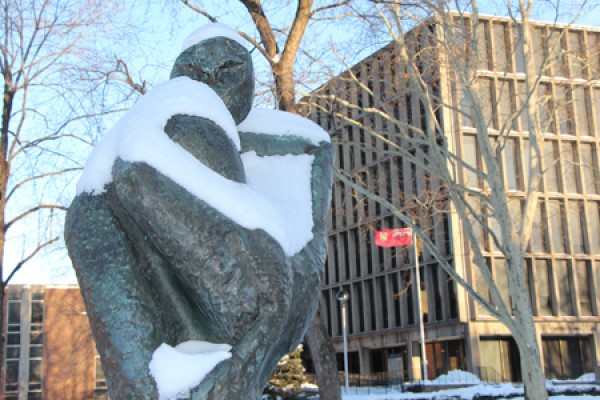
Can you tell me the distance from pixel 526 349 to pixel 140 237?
1325cm

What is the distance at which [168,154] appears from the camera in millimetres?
1753

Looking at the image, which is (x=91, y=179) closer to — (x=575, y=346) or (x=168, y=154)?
(x=168, y=154)

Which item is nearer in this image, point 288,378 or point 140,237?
point 140,237

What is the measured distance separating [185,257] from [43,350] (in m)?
47.6

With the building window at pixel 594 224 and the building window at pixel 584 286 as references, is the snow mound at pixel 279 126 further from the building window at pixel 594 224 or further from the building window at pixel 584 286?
the building window at pixel 594 224

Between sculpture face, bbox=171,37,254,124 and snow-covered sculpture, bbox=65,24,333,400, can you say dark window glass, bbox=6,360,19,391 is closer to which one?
sculpture face, bbox=171,37,254,124

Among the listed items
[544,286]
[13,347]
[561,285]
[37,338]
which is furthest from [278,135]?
[37,338]

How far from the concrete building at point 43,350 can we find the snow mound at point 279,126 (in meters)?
44.9

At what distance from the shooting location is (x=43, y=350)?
1801 inches

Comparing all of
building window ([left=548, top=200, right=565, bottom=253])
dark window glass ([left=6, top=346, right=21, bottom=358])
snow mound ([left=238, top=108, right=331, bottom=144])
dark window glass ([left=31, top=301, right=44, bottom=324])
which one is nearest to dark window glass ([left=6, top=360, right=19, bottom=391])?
dark window glass ([left=6, top=346, right=21, bottom=358])

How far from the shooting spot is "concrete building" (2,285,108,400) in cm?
4556

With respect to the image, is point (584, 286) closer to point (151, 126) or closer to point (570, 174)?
point (570, 174)

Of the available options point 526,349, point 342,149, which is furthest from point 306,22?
point 342,149

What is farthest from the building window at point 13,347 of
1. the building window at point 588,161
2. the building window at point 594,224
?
the building window at point 588,161
